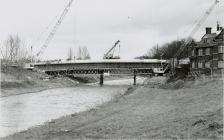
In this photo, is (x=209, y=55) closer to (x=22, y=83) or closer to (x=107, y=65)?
(x=22, y=83)

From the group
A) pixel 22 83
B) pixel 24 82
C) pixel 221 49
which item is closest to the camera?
pixel 221 49

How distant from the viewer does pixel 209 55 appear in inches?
3305

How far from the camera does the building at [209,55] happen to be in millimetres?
79250

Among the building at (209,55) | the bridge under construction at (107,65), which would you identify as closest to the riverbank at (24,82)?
the bridge under construction at (107,65)

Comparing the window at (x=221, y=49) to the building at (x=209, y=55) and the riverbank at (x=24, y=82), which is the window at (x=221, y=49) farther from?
the riverbank at (x=24, y=82)

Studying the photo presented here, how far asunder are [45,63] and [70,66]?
9723 millimetres

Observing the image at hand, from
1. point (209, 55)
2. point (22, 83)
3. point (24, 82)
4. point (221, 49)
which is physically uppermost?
point (221, 49)

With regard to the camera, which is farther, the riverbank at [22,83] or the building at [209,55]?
the building at [209,55]

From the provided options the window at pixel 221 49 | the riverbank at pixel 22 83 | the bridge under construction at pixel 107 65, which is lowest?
the riverbank at pixel 22 83

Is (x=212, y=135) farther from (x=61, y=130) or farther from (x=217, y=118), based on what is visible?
(x=61, y=130)

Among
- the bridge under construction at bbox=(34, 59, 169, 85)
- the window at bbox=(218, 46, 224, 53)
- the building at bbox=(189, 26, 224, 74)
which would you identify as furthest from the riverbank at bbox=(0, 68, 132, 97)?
the window at bbox=(218, 46, 224, 53)

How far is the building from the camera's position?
79.2 metres

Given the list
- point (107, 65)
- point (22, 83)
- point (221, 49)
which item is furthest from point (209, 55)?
point (107, 65)

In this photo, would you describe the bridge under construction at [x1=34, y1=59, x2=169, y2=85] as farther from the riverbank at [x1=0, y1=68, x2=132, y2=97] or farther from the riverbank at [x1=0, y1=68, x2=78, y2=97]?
the riverbank at [x1=0, y1=68, x2=78, y2=97]
